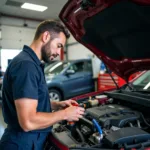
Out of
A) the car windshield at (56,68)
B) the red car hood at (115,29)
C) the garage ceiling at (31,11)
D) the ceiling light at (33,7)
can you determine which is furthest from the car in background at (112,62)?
the ceiling light at (33,7)

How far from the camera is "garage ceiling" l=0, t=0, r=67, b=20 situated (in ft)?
24.1

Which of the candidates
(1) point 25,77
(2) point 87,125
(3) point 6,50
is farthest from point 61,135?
(3) point 6,50

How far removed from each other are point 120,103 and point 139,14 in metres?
0.95

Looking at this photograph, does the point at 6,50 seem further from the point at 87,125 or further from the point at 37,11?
the point at 87,125

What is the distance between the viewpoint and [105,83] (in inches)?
239

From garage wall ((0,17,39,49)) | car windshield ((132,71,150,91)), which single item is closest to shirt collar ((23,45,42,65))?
car windshield ((132,71,150,91))

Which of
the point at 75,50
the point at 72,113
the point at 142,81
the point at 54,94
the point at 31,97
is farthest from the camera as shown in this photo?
the point at 75,50

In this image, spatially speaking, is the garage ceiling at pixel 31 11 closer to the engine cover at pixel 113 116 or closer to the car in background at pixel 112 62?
the car in background at pixel 112 62

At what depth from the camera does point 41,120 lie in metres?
1.17

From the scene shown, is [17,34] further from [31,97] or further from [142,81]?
[31,97]

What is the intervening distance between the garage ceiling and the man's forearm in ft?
22.1

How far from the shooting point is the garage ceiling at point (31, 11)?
7.33 metres

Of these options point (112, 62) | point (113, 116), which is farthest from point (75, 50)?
point (113, 116)

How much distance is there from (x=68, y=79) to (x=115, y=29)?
4.10 meters
